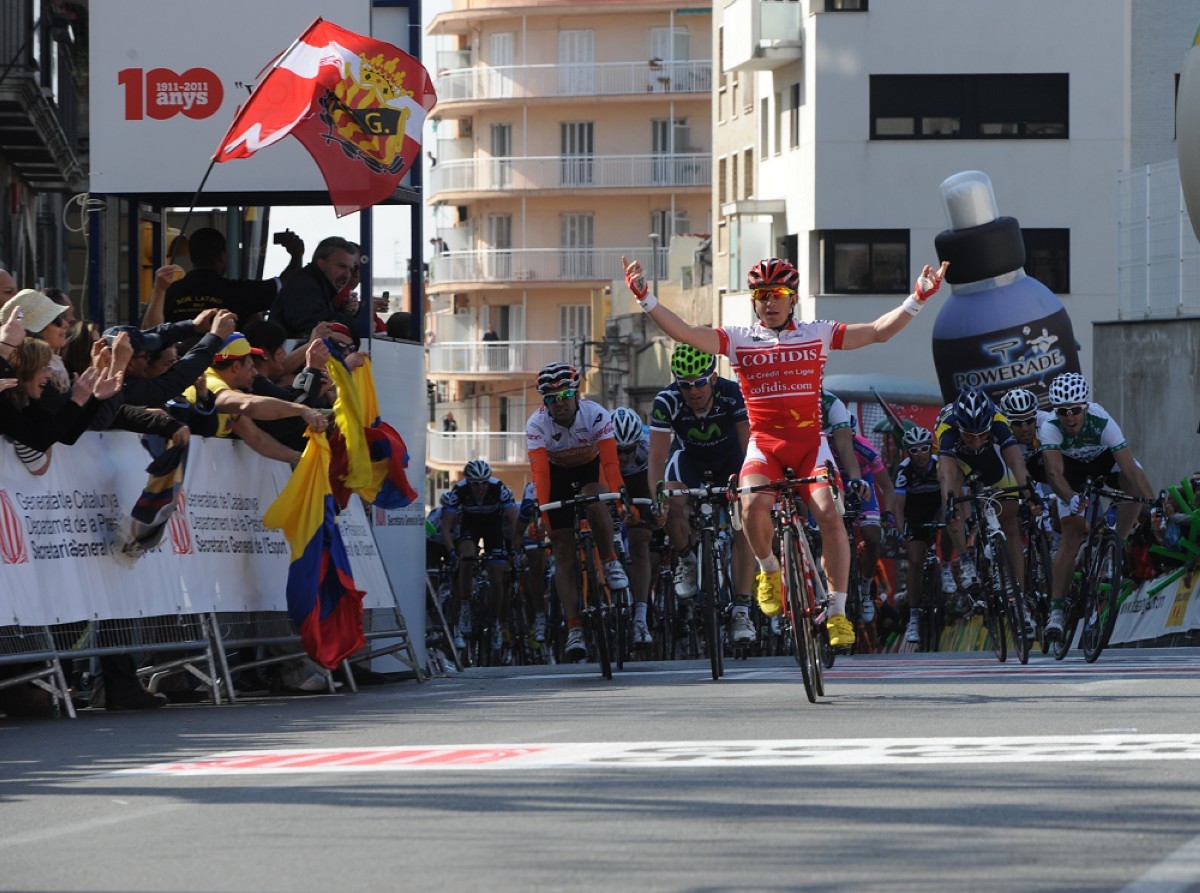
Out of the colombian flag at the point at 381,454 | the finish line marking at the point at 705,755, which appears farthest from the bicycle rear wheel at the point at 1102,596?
the finish line marking at the point at 705,755

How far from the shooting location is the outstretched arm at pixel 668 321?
12.8 m

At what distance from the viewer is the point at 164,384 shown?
14016 millimetres

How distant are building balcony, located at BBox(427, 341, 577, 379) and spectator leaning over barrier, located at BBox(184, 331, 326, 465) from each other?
80149 mm

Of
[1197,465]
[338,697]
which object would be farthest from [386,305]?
[1197,465]

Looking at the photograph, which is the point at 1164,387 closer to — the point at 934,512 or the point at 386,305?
the point at 934,512

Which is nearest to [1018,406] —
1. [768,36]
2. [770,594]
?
[770,594]

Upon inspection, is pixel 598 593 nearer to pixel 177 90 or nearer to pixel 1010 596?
pixel 1010 596

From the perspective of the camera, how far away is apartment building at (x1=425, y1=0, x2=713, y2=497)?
9356cm

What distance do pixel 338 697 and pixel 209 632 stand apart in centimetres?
91

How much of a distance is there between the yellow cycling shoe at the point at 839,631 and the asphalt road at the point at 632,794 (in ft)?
1.24

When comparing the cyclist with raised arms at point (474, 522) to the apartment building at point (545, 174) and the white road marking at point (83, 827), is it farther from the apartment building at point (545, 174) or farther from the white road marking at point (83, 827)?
the apartment building at point (545, 174)

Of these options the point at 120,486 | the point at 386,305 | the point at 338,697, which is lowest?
the point at 338,697

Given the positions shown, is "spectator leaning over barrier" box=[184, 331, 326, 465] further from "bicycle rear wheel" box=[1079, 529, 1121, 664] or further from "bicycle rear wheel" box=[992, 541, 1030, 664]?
"bicycle rear wheel" box=[1079, 529, 1121, 664]

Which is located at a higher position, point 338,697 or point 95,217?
point 95,217
